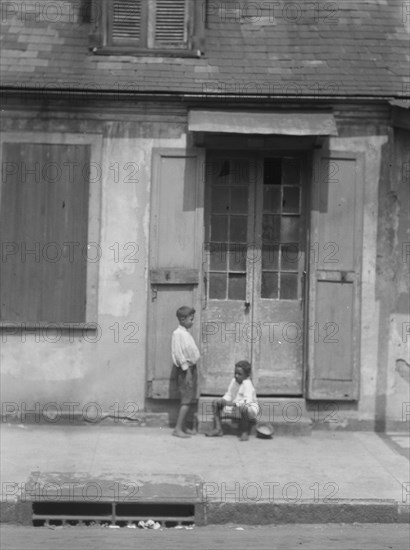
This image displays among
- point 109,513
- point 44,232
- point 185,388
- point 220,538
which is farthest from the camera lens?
point 44,232

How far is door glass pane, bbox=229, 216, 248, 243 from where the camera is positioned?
37.4ft

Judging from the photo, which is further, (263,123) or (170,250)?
(170,250)

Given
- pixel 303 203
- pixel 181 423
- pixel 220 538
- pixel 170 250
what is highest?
pixel 303 203

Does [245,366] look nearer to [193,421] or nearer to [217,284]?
[193,421]

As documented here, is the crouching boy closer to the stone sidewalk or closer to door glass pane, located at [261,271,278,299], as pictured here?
the stone sidewalk

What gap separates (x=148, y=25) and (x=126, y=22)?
0.25m

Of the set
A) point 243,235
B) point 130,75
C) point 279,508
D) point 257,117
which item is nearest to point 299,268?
point 243,235

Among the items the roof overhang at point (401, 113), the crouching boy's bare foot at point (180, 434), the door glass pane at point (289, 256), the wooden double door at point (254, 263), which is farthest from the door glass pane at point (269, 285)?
the roof overhang at point (401, 113)

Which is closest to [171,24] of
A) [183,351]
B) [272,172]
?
[272,172]

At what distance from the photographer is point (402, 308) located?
11281mm

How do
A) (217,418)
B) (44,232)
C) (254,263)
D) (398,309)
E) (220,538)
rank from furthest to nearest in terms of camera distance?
(254,263) → (398,309) → (44,232) → (217,418) → (220,538)

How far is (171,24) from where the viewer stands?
37.8 feet

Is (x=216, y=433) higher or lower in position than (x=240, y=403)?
lower

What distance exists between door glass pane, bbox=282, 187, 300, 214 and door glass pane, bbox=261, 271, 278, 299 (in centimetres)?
74
